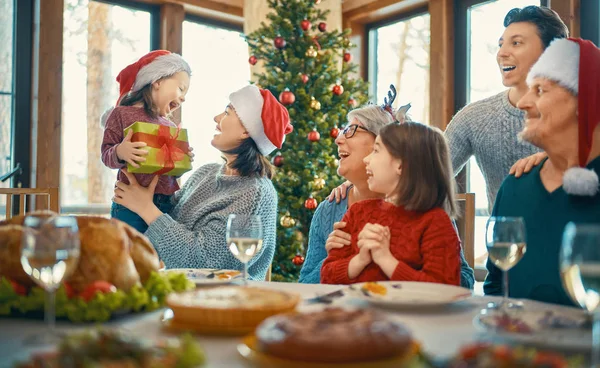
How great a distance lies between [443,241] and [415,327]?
0.73 meters

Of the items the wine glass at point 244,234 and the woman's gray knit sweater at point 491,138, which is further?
the woman's gray knit sweater at point 491,138

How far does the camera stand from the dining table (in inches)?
37.0

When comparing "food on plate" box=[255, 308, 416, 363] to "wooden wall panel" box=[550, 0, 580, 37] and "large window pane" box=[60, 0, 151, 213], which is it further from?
"large window pane" box=[60, 0, 151, 213]

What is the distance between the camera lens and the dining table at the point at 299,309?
0.94m

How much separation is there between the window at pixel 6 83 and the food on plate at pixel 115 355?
3.94 m

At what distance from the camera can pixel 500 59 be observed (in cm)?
275

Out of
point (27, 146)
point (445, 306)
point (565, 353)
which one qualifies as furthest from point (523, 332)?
point (27, 146)

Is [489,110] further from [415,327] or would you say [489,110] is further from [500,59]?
[415,327]

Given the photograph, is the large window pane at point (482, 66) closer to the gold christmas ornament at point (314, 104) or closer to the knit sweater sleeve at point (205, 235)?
the gold christmas ornament at point (314, 104)

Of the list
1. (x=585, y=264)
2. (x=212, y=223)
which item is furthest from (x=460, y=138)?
(x=585, y=264)

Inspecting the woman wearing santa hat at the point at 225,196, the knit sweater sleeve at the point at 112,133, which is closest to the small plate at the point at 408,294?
the woman wearing santa hat at the point at 225,196

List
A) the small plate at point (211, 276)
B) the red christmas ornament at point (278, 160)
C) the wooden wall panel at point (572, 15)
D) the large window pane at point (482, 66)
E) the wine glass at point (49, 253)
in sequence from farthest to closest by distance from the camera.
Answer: the large window pane at point (482, 66)
the red christmas ornament at point (278, 160)
the wooden wall panel at point (572, 15)
the small plate at point (211, 276)
the wine glass at point (49, 253)

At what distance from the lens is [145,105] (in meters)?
2.81

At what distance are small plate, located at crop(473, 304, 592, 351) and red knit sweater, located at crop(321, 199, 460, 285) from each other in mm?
563
